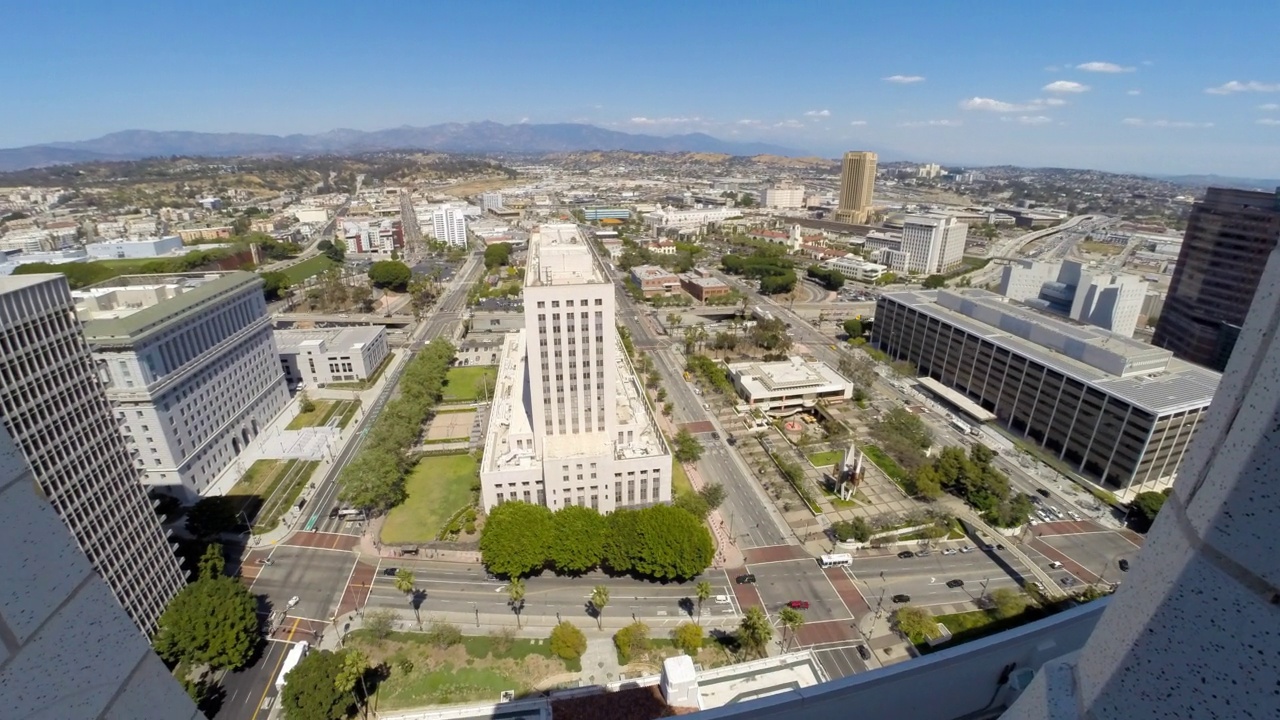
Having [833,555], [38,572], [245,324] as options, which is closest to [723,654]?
[833,555]

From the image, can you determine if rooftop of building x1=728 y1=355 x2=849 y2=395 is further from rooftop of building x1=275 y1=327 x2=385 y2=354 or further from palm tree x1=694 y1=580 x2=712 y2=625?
rooftop of building x1=275 y1=327 x2=385 y2=354

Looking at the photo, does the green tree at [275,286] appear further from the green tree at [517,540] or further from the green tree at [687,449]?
the green tree at [517,540]

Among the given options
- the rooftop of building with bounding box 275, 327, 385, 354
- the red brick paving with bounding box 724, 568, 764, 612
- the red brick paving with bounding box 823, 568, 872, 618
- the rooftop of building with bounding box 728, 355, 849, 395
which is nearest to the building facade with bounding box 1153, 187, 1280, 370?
the rooftop of building with bounding box 728, 355, 849, 395

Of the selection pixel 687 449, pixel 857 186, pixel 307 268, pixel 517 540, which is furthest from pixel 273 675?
pixel 857 186

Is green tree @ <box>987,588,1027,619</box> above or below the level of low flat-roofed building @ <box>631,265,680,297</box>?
below

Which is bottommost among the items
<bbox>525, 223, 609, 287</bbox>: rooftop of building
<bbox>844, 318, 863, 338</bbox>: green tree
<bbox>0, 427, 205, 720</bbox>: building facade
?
<bbox>844, 318, 863, 338</bbox>: green tree

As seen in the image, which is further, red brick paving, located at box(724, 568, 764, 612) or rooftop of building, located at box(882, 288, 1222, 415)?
rooftop of building, located at box(882, 288, 1222, 415)

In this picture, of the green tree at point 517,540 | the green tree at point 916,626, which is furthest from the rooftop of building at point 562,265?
the green tree at point 916,626
